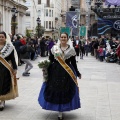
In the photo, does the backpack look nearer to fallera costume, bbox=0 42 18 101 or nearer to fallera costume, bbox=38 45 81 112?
fallera costume, bbox=0 42 18 101

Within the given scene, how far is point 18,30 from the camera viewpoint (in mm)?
49875

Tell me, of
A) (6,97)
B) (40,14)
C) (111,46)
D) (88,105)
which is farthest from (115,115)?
(40,14)

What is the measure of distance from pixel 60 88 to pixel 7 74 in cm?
135

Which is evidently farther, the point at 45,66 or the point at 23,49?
the point at 23,49

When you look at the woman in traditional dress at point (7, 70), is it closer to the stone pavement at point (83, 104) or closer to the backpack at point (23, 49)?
the stone pavement at point (83, 104)

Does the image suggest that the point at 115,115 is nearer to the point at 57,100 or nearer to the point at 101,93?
the point at 57,100

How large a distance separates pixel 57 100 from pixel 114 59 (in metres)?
15.3

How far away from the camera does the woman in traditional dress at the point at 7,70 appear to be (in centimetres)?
731

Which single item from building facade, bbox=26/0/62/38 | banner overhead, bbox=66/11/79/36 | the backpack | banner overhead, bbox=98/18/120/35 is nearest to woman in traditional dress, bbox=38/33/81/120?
the backpack

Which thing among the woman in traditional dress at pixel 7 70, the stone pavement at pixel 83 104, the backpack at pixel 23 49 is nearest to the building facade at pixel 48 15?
the backpack at pixel 23 49

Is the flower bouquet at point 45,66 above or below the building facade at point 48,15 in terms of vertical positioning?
below

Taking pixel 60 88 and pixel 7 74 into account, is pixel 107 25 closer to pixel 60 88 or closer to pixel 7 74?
pixel 7 74

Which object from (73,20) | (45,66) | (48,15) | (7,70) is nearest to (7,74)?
(7,70)

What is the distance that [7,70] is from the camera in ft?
24.1
